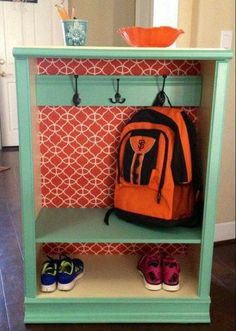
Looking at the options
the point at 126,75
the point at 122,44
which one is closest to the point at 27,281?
the point at 126,75

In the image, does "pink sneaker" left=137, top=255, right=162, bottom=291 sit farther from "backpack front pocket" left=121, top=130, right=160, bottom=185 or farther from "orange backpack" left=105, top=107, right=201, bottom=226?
"backpack front pocket" left=121, top=130, right=160, bottom=185

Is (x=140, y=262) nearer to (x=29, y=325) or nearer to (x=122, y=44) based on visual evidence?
(x=29, y=325)

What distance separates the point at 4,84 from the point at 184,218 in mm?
3209

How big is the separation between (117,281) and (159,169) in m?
0.53

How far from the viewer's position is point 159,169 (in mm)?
1427

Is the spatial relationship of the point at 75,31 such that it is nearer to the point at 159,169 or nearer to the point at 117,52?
the point at 117,52

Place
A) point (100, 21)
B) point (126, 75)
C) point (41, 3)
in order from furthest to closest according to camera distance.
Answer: point (41, 3) → point (100, 21) → point (126, 75)

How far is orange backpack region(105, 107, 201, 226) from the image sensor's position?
1.42 m

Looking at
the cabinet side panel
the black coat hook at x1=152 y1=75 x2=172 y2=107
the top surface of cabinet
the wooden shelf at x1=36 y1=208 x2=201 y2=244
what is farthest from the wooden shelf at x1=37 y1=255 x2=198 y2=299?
the top surface of cabinet

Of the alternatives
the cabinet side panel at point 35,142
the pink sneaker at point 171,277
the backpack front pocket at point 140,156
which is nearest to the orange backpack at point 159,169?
the backpack front pocket at point 140,156

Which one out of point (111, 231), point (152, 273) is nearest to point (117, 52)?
point (111, 231)

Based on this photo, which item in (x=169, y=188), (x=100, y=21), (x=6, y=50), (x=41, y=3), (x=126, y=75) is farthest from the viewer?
(x=6, y=50)

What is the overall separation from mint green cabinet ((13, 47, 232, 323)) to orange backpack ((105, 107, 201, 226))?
58mm

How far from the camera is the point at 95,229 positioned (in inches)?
58.7
